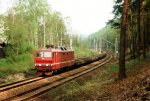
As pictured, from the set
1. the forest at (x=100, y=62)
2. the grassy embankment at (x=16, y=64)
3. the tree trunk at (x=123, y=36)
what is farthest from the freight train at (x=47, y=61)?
the tree trunk at (x=123, y=36)

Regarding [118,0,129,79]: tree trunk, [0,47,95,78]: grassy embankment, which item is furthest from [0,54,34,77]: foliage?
[118,0,129,79]: tree trunk

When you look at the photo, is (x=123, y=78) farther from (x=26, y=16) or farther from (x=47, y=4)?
(x=47, y=4)

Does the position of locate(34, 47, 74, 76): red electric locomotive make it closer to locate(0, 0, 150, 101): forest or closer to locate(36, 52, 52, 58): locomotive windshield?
locate(36, 52, 52, 58): locomotive windshield

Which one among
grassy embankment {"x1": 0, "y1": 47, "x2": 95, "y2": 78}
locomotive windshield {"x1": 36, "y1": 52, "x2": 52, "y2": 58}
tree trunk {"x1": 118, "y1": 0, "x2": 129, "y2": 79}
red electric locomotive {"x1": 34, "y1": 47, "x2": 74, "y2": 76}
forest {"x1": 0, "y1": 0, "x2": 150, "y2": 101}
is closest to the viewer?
forest {"x1": 0, "y1": 0, "x2": 150, "y2": 101}

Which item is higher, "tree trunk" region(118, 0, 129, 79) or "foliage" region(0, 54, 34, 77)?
"tree trunk" region(118, 0, 129, 79)

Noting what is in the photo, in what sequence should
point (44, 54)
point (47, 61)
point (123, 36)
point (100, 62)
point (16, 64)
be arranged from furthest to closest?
point (100, 62) < point (16, 64) < point (44, 54) < point (47, 61) < point (123, 36)

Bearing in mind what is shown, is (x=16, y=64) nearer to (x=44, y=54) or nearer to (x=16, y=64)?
(x=16, y=64)

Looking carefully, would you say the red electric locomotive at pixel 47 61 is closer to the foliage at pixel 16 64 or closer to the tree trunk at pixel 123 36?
the foliage at pixel 16 64

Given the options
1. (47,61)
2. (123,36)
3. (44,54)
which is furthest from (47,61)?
(123,36)

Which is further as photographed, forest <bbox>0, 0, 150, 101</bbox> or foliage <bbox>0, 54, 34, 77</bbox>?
foliage <bbox>0, 54, 34, 77</bbox>

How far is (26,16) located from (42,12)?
17.7 ft

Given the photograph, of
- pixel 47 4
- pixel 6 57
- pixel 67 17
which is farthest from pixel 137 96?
pixel 67 17

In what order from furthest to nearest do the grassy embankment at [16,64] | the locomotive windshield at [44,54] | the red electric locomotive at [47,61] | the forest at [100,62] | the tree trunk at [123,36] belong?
the grassy embankment at [16,64] → the locomotive windshield at [44,54] → the red electric locomotive at [47,61] → the tree trunk at [123,36] → the forest at [100,62]

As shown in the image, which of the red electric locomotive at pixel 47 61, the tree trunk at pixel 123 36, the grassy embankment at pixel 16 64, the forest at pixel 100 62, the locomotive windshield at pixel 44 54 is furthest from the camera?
the grassy embankment at pixel 16 64
